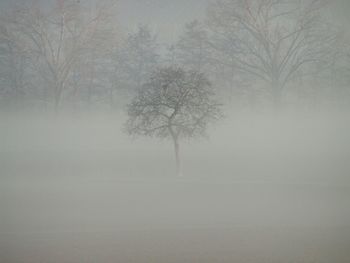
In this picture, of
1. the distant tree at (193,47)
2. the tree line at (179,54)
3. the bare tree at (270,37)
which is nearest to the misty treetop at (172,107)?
the tree line at (179,54)

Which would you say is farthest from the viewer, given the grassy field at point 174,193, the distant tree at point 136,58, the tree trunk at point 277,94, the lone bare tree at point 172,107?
the tree trunk at point 277,94

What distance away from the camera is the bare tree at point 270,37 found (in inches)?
151

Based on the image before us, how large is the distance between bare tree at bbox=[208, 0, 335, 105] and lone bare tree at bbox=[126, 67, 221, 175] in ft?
1.77

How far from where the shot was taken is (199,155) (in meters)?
3.65

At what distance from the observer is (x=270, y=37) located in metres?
3.88

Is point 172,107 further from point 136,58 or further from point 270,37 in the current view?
point 270,37

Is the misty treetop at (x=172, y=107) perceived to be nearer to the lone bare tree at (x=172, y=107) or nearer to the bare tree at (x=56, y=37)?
the lone bare tree at (x=172, y=107)

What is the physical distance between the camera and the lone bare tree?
349 cm

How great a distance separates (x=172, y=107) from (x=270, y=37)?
1274mm

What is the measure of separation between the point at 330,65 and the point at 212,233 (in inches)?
88.4

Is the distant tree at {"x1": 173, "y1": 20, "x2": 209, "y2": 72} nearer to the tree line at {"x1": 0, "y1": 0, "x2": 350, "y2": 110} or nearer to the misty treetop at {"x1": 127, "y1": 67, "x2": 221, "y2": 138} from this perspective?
the tree line at {"x1": 0, "y1": 0, "x2": 350, "y2": 110}

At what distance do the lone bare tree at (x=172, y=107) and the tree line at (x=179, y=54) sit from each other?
121 millimetres

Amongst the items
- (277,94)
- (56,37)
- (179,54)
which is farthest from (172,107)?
(56,37)

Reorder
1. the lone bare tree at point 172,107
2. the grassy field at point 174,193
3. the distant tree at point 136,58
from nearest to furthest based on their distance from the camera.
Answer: the grassy field at point 174,193, the lone bare tree at point 172,107, the distant tree at point 136,58
